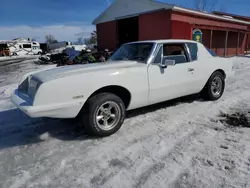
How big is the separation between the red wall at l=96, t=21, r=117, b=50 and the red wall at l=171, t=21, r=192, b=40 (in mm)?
6369

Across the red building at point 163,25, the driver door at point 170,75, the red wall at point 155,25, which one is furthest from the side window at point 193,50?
the red wall at point 155,25

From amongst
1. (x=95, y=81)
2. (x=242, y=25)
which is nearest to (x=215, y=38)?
(x=242, y=25)

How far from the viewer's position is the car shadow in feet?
10.3

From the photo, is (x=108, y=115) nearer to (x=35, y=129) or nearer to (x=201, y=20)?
(x=35, y=129)

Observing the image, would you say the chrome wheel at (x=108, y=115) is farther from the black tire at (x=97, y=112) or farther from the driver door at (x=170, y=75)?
the driver door at (x=170, y=75)

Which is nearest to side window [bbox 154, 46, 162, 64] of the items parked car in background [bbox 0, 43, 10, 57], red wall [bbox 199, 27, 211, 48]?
red wall [bbox 199, 27, 211, 48]

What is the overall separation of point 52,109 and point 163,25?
11.9 m

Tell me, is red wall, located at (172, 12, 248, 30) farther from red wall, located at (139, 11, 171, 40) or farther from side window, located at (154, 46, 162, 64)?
side window, located at (154, 46, 162, 64)

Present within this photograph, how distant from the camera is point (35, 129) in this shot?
354 cm

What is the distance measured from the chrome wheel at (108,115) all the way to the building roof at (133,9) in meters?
11.0

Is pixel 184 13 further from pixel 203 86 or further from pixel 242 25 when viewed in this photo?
pixel 203 86

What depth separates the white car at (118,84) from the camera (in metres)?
2.74

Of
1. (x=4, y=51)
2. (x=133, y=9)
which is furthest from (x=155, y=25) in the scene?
(x=4, y=51)

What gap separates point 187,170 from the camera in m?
2.29
